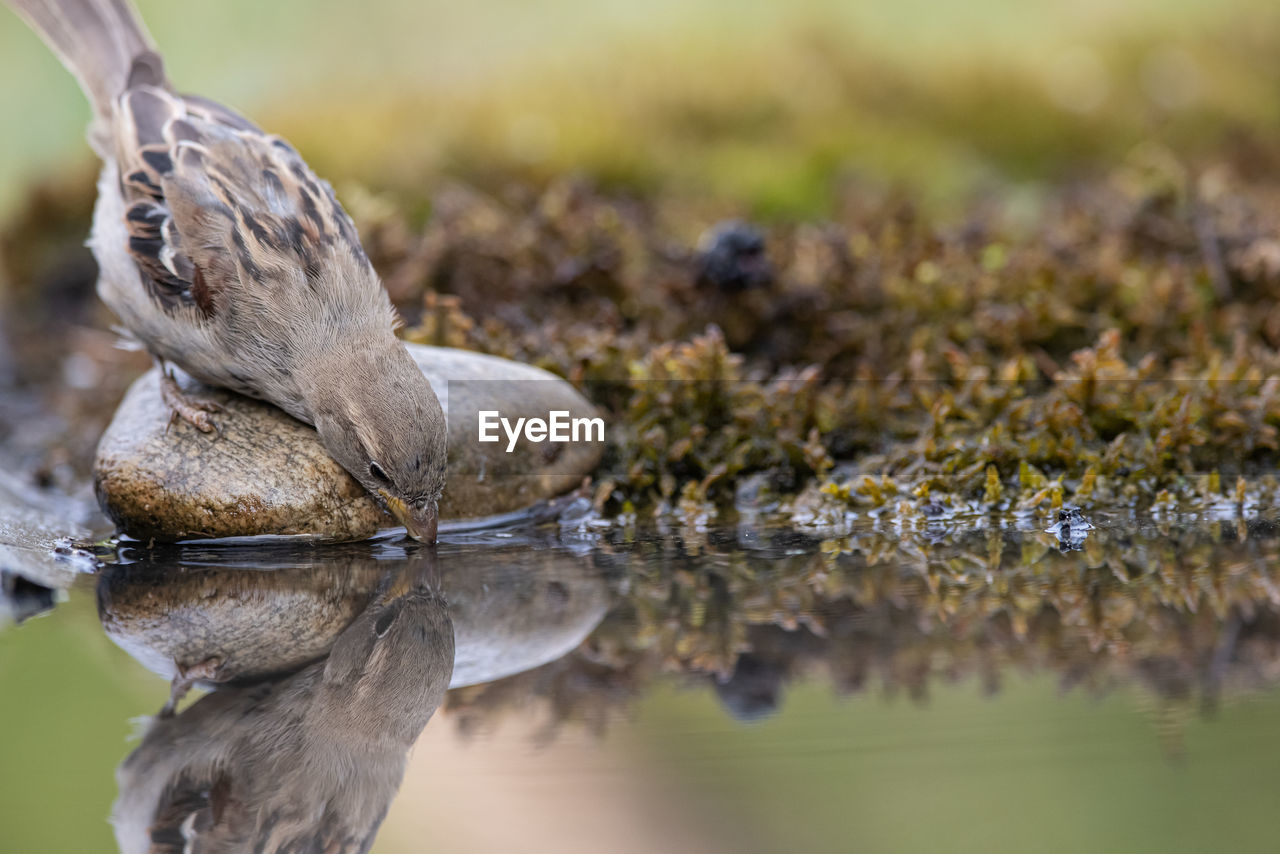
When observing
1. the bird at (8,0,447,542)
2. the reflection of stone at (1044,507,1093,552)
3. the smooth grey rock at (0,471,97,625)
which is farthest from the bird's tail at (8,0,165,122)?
the reflection of stone at (1044,507,1093,552)

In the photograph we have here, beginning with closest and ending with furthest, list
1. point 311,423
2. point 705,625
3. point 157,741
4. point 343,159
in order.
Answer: point 157,741, point 705,625, point 311,423, point 343,159

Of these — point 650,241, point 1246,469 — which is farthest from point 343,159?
point 1246,469

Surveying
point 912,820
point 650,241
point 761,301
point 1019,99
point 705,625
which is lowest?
point 912,820

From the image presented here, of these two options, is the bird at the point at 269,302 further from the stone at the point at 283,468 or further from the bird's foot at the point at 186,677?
the bird's foot at the point at 186,677

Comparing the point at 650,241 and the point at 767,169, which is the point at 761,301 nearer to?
the point at 650,241

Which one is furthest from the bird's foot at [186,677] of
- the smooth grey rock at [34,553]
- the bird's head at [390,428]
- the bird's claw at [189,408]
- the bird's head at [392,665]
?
the bird's claw at [189,408]
